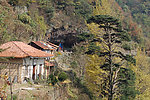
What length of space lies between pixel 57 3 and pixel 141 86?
3349cm

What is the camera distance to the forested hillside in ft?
59.8

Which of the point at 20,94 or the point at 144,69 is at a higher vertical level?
the point at 20,94

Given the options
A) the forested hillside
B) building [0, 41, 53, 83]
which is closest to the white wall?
building [0, 41, 53, 83]

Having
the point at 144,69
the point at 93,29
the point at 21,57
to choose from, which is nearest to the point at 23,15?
the point at 93,29

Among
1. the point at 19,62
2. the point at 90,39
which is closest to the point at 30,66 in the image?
the point at 19,62

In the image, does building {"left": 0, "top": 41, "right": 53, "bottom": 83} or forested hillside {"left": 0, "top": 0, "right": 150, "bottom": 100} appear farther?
forested hillside {"left": 0, "top": 0, "right": 150, "bottom": 100}

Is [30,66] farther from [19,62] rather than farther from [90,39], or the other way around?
[90,39]

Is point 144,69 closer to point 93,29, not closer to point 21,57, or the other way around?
point 93,29

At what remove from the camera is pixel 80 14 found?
4950 centimetres

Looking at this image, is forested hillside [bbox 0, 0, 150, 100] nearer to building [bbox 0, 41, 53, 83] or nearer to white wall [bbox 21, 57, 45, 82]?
building [bbox 0, 41, 53, 83]

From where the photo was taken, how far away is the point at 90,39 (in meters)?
21.3

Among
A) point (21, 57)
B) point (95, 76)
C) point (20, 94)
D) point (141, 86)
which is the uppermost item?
point (21, 57)

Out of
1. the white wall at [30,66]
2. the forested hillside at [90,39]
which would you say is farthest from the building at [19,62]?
the forested hillside at [90,39]

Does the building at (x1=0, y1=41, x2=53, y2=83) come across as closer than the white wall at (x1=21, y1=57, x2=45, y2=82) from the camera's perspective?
Yes
